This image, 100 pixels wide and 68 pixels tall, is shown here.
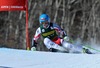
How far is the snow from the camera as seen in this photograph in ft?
20.4

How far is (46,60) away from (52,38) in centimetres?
389

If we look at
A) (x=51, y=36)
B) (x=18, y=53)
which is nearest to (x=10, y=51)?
(x=18, y=53)

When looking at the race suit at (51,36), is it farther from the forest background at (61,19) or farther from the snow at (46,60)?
the forest background at (61,19)

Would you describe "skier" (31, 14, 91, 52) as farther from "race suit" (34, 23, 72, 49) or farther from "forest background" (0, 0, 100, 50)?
"forest background" (0, 0, 100, 50)

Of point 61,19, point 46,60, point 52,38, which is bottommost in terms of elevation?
point 46,60

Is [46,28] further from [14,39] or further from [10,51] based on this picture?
[14,39]

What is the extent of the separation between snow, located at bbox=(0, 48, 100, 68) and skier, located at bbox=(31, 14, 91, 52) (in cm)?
318

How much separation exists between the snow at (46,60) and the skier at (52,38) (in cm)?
318

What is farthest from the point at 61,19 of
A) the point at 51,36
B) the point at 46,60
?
the point at 46,60

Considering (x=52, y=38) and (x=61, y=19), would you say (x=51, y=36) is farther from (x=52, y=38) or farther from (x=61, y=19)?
(x=61, y=19)

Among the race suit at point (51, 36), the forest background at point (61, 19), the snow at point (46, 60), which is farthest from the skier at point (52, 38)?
the forest background at point (61, 19)

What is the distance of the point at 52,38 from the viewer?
34.0 feet

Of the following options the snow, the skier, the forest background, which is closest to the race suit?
the skier

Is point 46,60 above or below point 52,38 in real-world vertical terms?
below
